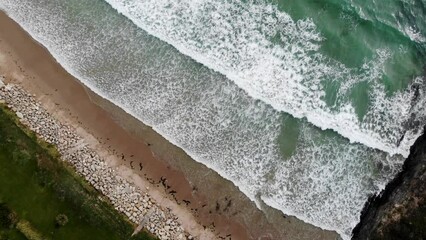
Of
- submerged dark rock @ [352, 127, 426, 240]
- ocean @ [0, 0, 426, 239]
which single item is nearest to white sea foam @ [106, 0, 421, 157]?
ocean @ [0, 0, 426, 239]

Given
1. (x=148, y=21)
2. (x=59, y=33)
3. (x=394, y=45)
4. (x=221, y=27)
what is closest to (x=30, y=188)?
(x=59, y=33)

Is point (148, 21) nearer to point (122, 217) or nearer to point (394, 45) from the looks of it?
point (122, 217)

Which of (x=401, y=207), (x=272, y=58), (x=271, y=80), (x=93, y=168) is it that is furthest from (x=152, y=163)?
(x=401, y=207)

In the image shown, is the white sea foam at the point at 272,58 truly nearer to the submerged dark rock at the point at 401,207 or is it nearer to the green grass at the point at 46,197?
the submerged dark rock at the point at 401,207

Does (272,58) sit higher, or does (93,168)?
(272,58)

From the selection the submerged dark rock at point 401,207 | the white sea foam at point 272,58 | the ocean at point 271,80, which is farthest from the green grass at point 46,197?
the submerged dark rock at point 401,207

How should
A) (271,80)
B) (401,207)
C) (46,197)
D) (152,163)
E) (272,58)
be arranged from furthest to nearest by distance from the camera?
(272,58) < (271,80) < (152,163) < (46,197) < (401,207)

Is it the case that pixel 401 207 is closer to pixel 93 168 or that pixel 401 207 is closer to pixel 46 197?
pixel 93 168
